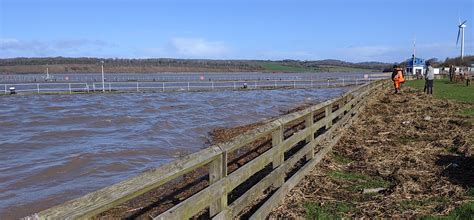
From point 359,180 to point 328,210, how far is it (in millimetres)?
1625

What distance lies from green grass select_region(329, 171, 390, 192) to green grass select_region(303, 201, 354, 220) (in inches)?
29.8

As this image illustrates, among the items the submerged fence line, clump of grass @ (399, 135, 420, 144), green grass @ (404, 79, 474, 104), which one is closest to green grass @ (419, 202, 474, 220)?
clump of grass @ (399, 135, 420, 144)

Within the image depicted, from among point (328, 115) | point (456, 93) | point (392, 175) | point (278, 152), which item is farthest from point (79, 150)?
point (456, 93)

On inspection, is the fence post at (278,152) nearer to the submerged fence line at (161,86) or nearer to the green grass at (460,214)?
the green grass at (460,214)

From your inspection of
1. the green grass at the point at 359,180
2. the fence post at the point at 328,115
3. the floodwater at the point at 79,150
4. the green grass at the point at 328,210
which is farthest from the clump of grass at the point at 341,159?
the floodwater at the point at 79,150

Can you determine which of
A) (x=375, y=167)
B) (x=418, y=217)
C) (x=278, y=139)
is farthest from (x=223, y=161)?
(x=375, y=167)

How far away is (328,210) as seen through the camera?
5328 mm

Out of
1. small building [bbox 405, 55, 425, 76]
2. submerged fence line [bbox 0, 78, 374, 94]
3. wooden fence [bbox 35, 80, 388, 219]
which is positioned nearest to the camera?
wooden fence [bbox 35, 80, 388, 219]

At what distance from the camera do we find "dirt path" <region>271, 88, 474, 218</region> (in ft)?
17.4

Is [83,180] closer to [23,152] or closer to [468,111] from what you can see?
[23,152]

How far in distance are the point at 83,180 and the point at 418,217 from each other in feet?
22.8

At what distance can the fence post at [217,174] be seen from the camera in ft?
13.1

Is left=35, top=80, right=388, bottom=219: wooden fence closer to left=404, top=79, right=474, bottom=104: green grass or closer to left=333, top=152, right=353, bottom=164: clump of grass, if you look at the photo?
left=333, top=152, right=353, bottom=164: clump of grass

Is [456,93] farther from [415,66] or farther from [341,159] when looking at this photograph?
[415,66]
